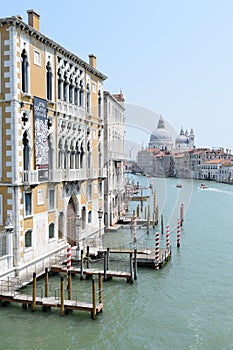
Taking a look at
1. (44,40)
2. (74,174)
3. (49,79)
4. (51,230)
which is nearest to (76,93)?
(49,79)

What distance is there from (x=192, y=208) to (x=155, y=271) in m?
22.8

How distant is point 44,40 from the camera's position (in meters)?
13.7

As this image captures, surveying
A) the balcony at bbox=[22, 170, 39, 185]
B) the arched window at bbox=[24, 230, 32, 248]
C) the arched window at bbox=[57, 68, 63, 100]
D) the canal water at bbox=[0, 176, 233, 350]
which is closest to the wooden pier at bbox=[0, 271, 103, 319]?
the canal water at bbox=[0, 176, 233, 350]

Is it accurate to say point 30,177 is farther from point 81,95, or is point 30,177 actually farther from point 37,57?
point 81,95

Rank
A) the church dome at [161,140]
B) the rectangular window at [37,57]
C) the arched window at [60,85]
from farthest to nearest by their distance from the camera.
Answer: the church dome at [161,140], the arched window at [60,85], the rectangular window at [37,57]

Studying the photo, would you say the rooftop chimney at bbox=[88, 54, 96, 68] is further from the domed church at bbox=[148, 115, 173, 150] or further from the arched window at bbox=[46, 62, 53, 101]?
the domed church at bbox=[148, 115, 173, 150]

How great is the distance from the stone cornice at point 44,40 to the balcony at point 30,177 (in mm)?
4049

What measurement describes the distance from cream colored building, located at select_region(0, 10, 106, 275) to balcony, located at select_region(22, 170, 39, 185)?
0.03 m

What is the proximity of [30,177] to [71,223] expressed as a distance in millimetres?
4526

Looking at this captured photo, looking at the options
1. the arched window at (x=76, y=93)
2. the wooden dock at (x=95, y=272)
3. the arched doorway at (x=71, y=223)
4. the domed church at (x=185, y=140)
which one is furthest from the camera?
the domed church at (x=185, y=140)

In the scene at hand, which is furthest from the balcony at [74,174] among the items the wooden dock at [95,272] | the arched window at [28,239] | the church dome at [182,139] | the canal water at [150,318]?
the church dome at [182,139]

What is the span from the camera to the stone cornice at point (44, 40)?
11945 millimetres

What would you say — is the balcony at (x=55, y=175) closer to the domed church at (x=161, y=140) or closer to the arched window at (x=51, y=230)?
the arched window at (x=51, y=230)

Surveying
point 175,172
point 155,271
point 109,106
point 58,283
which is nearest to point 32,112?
point 58,283
